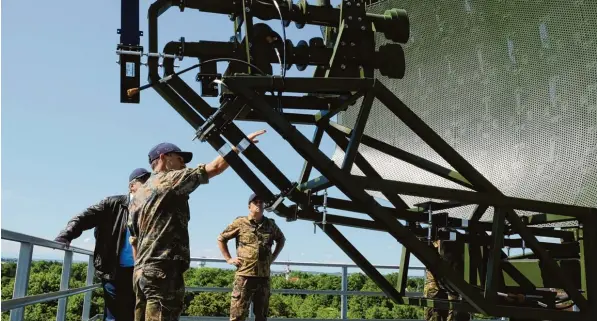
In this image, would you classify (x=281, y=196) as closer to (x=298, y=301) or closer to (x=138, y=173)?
(x=138, y=173)

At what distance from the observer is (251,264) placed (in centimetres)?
612

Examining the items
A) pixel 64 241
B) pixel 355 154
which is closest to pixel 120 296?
pixel 64 241

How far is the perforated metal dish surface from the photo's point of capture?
3.82 m

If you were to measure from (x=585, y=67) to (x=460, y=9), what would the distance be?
1255mm

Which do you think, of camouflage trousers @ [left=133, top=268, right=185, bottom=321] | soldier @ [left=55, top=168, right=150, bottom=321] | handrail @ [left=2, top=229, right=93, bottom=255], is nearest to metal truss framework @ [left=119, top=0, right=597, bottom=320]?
camouflage trousers @ [left=133, top=268, right=185, bottom=321]

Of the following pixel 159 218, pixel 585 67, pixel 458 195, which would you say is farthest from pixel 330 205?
pixel 585 67

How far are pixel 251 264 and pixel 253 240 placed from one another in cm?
29

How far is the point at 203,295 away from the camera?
1384cm

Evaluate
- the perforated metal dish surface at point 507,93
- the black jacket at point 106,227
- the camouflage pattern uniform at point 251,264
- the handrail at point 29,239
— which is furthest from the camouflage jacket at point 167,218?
the camouflage pattern uniform at point 251,264

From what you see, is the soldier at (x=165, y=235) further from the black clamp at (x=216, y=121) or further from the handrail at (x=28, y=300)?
the handrail at (x=28, y=300)

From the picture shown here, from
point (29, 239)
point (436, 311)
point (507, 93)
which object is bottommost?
point (436, 311)

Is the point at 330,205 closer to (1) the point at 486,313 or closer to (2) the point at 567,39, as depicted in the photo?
(1) the point at 486,313

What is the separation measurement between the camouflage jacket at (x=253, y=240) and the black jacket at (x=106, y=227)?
1678 mm

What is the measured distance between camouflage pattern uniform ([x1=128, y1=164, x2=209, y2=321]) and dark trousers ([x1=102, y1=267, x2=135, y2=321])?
133cm
